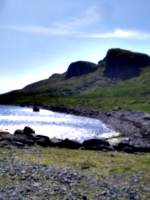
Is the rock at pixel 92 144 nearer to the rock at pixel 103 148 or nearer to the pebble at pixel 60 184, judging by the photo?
the rock at pixel 103 148

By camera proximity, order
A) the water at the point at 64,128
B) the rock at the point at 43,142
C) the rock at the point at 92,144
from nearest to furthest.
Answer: the rock at the point at 43,142 < the rock at the point at 92,144 < the water at the point at 64,128

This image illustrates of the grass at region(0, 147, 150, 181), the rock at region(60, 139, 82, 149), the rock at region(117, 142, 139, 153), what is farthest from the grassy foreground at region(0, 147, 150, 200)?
the rock at region(117, 142, 139, 153)

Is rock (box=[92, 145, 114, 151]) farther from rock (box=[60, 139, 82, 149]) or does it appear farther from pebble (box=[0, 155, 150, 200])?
pebble (box=[0, 155, 150, 200])

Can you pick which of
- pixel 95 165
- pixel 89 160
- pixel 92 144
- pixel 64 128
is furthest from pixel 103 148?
pixel 64 128

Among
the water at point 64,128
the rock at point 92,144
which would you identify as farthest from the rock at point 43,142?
the water at point 64,128

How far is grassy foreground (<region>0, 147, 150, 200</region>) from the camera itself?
2595 cm

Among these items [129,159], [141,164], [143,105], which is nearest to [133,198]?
[141,164]

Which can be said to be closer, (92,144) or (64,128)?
(92,144)

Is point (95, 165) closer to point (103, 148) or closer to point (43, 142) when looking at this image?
point (103, 148)

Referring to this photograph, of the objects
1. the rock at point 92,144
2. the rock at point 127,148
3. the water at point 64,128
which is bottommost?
the water at point 64,128

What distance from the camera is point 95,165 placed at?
106 feet

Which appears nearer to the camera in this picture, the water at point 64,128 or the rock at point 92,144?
the rock at point 92,144

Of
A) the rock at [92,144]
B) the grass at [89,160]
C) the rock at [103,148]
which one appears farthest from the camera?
the rock at [92,144]

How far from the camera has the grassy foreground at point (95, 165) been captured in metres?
26.0
